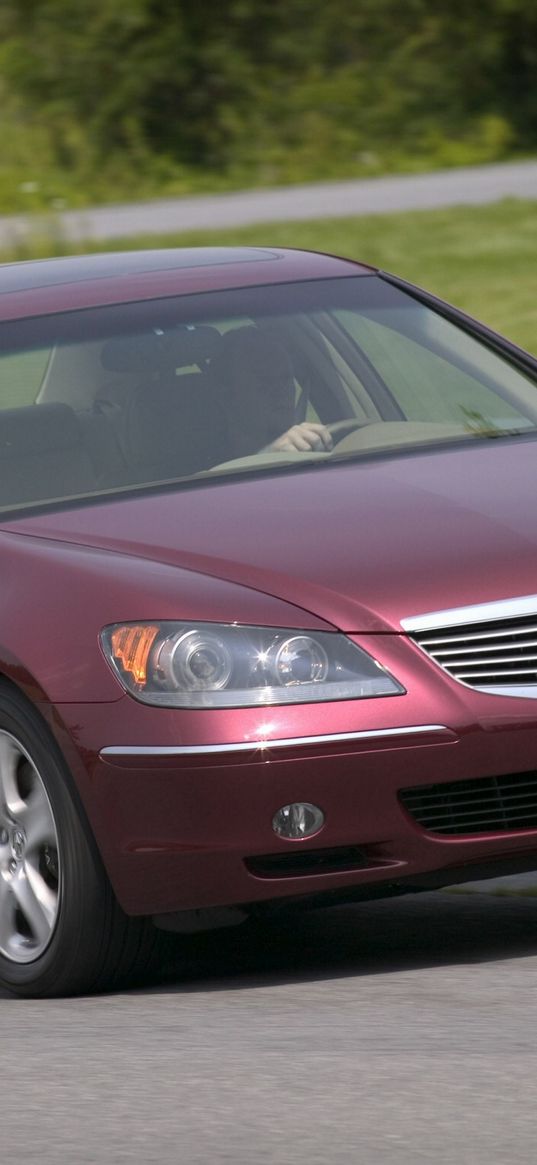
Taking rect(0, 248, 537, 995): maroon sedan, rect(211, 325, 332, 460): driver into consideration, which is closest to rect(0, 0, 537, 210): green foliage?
rect(211, 325, 332, 460): driver

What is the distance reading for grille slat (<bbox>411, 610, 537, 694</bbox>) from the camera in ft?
15.5

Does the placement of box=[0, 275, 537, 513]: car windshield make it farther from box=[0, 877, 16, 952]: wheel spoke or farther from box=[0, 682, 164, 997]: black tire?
box=[0, 877, 16, 952]: wheel spoke

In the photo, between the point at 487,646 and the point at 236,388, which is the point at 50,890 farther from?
the point at 236,388

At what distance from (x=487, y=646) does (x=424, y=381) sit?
1723mm

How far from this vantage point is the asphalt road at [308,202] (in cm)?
2295

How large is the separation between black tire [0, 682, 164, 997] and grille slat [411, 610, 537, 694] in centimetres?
78

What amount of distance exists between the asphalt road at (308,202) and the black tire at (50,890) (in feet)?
51.4

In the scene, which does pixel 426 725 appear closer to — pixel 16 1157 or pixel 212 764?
pixel 212 764

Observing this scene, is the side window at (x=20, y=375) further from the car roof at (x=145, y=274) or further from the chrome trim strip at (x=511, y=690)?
the chrome trim strip at (x=511, y=690)

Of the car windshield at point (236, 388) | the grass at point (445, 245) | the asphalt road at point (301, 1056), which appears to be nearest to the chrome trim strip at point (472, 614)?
the asphalt road at point (301, 1056)

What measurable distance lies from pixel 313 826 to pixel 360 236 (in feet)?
52.9

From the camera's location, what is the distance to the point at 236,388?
19.7ft

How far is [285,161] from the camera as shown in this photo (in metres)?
31.2

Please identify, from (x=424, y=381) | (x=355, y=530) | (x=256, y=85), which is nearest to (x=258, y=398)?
(x=424, y=381)
